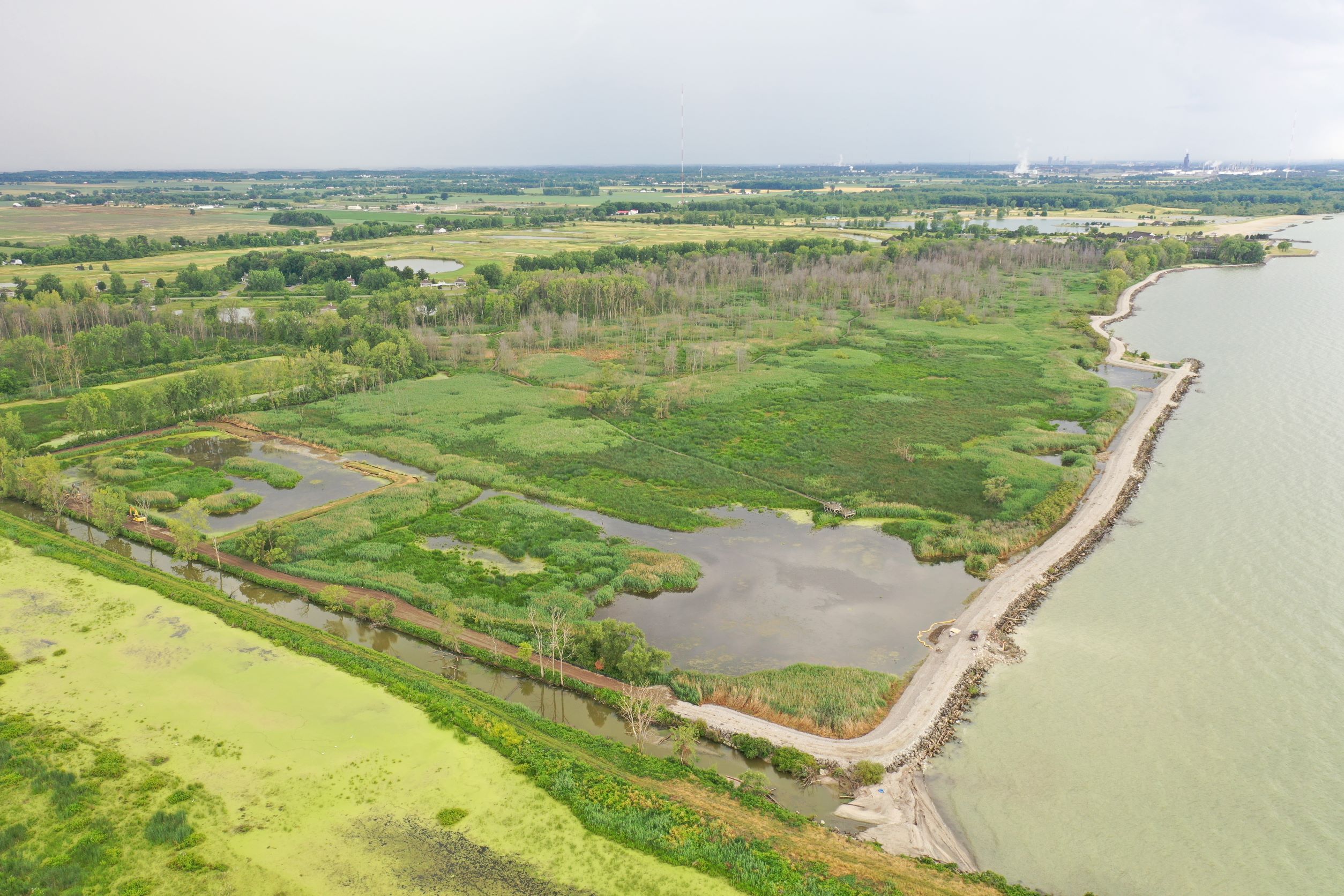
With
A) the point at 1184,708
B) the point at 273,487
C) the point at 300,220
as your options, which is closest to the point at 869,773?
the point at 1184,708

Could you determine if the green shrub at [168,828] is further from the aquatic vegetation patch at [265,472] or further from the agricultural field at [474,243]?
the agricultural field at [474,243]

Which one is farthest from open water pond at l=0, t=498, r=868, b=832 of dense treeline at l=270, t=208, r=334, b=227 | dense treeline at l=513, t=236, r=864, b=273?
dense treeline at l=270, t=208, r=334, b=227

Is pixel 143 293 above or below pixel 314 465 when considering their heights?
above

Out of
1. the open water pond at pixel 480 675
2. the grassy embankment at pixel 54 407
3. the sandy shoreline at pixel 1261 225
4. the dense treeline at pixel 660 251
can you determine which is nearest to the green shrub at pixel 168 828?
the open water pond at pixel 480 675

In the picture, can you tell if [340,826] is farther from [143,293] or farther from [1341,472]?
[143,293]

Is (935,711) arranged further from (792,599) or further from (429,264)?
(429,264)

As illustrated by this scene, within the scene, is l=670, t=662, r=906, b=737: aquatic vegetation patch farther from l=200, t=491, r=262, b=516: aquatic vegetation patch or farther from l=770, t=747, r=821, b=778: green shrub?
l=200, t=491, r=262, b=516: aquatic vegetation patch

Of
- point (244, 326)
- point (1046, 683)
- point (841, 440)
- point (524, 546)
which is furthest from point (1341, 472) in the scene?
point (244, 326)

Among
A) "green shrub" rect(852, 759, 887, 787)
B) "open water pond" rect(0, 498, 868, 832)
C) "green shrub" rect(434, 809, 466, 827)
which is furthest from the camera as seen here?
"open water pond" rect(0, 498, 868, 832)
